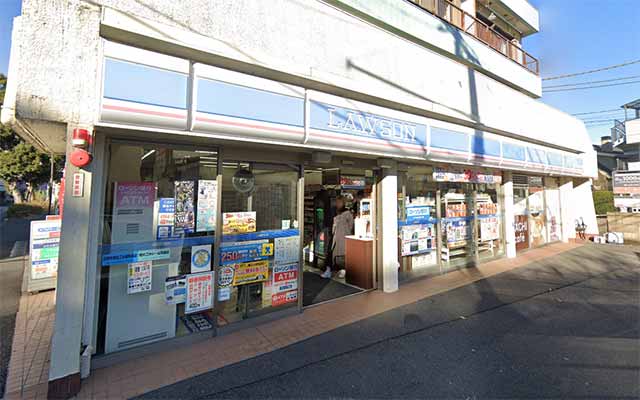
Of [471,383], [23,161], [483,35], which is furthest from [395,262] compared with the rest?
[23,161]

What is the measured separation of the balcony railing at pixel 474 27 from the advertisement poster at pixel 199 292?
684 centimetres

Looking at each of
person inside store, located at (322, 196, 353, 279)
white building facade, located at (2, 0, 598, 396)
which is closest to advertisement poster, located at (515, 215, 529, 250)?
white building facade, located at (2, 0, 598, 396)

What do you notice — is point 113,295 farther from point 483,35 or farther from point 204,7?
point 483,35

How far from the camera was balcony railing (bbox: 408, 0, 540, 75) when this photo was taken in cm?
702

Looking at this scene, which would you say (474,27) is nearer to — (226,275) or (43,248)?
(226,275)

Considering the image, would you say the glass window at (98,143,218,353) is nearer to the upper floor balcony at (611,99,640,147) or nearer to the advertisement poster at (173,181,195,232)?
the advertisement poster at (173,181,195,232)

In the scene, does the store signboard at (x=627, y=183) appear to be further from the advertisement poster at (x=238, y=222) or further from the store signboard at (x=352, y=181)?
the advertisement poster at (x=238, y=222)

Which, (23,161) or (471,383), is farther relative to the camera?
(23,161)

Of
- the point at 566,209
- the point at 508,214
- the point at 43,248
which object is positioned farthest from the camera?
the point at 566,209

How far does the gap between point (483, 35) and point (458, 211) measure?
5.79 meters

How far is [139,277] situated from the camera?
3.45 meters

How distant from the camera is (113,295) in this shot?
336 cm

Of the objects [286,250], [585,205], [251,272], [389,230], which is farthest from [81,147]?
[585,205]

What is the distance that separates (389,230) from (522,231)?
7118 mm
